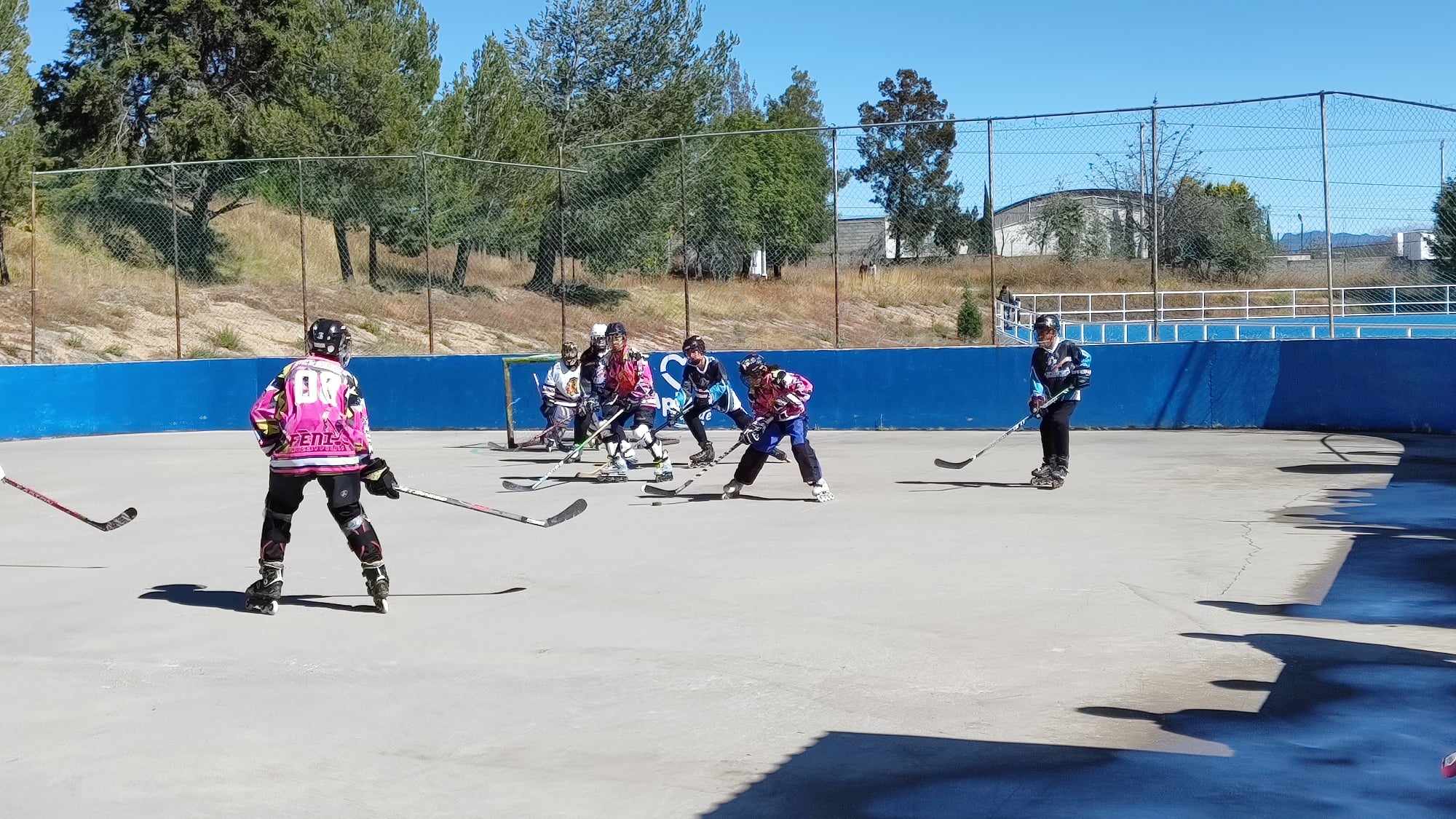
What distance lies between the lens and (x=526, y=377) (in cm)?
2400

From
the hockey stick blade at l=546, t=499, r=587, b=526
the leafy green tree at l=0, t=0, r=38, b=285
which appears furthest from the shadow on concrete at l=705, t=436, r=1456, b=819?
the leafy green tree at l=0, t=0, r=38, b=285

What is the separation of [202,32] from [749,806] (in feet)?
135

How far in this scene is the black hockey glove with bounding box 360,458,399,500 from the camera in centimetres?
924

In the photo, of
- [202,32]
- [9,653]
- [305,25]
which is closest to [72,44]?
[202,32]

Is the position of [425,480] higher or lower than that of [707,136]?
lower

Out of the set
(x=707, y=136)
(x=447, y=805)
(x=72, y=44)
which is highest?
(x=72, y=44)

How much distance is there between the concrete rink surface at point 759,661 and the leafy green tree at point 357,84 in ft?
63.8

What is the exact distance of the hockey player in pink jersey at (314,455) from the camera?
894cm

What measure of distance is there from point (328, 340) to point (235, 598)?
1744mm

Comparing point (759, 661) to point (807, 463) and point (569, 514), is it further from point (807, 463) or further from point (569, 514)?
point (807, 463)

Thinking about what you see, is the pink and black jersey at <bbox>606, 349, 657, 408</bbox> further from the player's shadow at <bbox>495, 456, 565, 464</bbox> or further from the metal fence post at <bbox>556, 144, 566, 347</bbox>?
the metal fence post at <bbox>556, 144, 566, 347</bbox>

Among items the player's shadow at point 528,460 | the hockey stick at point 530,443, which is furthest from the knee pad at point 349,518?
the hockey stick at point 530,443

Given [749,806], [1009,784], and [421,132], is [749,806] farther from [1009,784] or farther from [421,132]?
[421,132]

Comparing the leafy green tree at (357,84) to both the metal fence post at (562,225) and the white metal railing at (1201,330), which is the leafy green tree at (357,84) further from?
the white metal railing at (1201,330)
